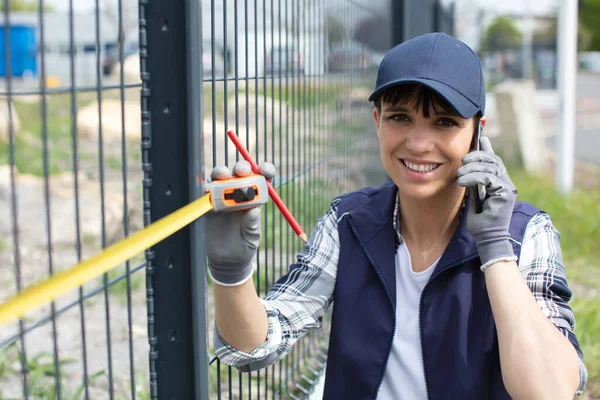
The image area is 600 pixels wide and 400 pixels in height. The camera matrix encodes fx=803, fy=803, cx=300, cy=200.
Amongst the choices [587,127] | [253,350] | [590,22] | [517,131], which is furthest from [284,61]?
[590,22]

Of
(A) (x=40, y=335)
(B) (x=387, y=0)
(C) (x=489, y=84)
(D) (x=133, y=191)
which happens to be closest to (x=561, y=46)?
(B) (x=387, y=0)

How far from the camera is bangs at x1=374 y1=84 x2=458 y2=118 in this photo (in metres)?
1.93

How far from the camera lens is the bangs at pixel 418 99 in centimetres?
193

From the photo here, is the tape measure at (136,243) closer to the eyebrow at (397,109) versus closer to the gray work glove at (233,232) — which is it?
the gray work glove at (233,232)

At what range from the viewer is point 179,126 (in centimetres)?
174

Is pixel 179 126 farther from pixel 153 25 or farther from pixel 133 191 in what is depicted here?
pixel 133 191

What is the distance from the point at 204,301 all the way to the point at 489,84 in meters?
22.2

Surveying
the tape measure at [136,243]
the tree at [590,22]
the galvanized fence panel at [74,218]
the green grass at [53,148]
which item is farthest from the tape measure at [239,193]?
the tree at [590,22]

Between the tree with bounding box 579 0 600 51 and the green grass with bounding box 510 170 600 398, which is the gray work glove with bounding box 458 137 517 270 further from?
the tree with bounding box 579 0 600 51

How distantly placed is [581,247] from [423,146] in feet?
16.0

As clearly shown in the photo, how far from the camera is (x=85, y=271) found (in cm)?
118

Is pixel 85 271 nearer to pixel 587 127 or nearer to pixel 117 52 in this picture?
pixel 117 52

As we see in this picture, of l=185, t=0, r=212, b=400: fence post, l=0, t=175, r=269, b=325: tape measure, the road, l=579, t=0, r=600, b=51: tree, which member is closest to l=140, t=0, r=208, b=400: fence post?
l=185, t=0, r=212, b=400: fence post

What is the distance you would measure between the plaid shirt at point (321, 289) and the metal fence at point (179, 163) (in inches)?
6.5
